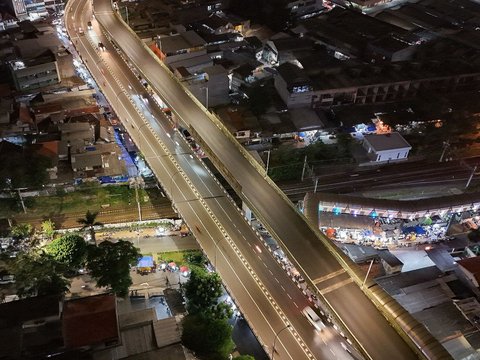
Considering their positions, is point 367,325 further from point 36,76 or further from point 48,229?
point 36,76

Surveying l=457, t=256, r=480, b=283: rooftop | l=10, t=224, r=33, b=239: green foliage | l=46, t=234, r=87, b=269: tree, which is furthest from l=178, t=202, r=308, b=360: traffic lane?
l=457, t=256, r=480, b=283: rooftop

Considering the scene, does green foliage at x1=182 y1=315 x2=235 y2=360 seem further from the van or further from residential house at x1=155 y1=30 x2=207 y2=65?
residential house at x1=155 y1=30 x2=207 y2=65

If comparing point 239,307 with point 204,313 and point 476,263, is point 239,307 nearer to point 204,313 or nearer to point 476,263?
point 204,313

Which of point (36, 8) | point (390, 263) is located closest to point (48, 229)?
point (390, 263)

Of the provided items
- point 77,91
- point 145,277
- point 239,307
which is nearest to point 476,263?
point 239,307

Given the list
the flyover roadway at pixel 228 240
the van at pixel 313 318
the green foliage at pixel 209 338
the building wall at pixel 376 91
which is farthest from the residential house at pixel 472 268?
the building wall at pixel 376 91
